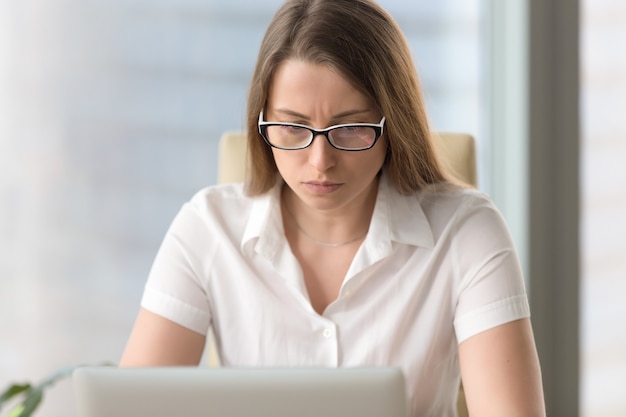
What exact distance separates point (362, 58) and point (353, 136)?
126 millimetres

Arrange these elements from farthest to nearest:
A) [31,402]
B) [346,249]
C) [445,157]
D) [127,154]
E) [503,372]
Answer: [127,154] < [31,402] < [445,157] < [346,249] < [503,372]

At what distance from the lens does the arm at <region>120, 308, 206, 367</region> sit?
60.8 inches

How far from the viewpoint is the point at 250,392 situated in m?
0.91

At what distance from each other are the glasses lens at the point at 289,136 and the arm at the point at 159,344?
15.0 inches

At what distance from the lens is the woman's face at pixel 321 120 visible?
143 cm

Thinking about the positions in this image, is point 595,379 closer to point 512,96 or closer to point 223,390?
point 512,96

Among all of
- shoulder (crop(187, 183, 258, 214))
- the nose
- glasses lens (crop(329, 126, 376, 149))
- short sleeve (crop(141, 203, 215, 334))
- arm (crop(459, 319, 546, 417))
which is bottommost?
arm (crop(459, 319, 546, 417))

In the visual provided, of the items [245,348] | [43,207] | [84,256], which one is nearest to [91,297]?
[84,256]

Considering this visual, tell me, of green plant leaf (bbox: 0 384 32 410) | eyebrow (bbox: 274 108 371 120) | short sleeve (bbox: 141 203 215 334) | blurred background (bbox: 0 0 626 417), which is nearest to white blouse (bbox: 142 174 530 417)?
short sleeve (bbox: 141 203 215 334)

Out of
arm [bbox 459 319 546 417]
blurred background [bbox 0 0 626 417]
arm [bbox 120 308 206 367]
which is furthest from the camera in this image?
blurred background [bbox 0 0 626 417]

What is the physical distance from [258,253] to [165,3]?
1.26 meters

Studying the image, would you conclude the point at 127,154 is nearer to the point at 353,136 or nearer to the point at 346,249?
the point at 346,249

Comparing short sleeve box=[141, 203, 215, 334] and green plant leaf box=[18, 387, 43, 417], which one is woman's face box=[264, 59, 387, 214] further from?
green plant leaf box=[18, 387, 43, 417]

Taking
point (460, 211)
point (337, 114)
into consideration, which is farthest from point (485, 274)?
point (337, 114)
